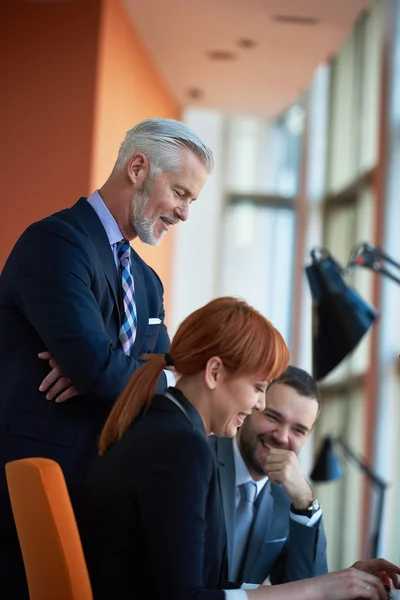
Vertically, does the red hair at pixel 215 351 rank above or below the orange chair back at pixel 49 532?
above

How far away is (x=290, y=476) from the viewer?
2.41 meters

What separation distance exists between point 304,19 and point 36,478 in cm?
505

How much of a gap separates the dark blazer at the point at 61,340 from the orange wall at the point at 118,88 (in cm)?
290

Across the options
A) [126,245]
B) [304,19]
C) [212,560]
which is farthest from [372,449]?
[212,560]

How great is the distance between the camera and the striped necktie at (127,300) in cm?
240

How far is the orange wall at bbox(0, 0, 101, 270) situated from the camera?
16.9ft

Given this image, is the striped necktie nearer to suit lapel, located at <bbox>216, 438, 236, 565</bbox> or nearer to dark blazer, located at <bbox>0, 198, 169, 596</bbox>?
dark blazer, located at <bbox>0, 198, 169, 596</bbox>

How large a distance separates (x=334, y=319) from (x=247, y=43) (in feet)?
11.7

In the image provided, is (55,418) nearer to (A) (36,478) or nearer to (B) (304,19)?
(A) (36,478)

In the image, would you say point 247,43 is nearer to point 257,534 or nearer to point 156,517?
point 257,534

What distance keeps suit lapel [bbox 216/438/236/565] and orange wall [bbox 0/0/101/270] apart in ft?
8.49

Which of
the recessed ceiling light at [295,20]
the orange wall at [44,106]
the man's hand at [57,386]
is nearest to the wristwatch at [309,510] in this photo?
the man's hand at [57,386]

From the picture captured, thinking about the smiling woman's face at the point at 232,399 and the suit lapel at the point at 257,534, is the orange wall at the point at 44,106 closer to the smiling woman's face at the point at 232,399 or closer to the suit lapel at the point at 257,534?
the suit lapel at the point at 257,534

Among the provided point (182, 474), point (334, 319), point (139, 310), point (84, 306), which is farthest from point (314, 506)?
point (334, 319)
